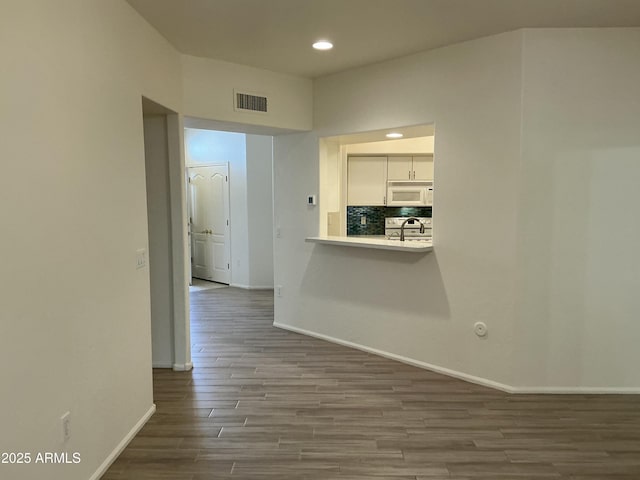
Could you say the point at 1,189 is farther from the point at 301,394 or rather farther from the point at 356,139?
the point at 356,139

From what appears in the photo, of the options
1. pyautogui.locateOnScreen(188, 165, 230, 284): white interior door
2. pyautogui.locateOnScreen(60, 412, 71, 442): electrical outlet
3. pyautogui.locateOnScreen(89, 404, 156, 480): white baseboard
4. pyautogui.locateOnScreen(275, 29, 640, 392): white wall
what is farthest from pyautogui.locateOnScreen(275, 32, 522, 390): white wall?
pyautogui.locateOnScreen(188, 165, 230, 284): white interior door

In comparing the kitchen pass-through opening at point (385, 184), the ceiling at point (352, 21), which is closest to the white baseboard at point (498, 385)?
the kitchen pass-through opening at point (385, 184)

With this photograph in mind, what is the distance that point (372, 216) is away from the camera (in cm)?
683

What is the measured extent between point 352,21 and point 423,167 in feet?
11.5

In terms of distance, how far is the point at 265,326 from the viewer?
5.54 meters

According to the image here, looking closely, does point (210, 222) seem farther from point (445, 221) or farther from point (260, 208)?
point (445, 221)

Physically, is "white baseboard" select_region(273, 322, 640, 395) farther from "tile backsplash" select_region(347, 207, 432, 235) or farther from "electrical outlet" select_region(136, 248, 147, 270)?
"tile backsplash" select_region(347, 207, 432, 235)

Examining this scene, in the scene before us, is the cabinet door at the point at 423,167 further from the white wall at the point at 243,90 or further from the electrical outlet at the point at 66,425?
the electrical outlet at the point at 66,425

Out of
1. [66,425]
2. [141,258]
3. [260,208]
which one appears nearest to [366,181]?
[260,208]

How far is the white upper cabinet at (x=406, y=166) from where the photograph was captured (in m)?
6.42

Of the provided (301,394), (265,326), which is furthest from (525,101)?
(265,326)

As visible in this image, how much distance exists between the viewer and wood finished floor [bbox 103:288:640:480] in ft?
8.45

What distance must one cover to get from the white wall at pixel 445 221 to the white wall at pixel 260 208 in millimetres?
2878

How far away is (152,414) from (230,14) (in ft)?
9.12
